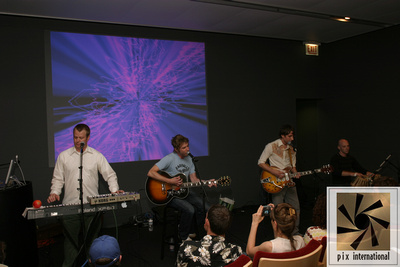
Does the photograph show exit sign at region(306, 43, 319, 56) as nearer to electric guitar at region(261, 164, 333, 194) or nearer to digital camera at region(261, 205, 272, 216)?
electric guitar at region(261, 164, 333, 194)

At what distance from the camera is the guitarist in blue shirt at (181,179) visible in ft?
13.3

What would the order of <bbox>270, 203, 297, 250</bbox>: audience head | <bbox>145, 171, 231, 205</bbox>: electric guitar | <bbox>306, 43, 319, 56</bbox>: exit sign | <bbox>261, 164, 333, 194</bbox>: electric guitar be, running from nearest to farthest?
1. <bbox>270, 203, 297, 250</bbox>: audience head
2. <bbox>145, 171, 231, 205</bbox>: electric guitar
3. <bbox>261, 164, 333, 194</bbox>: electric guitar
4. <bbox>306, 43, 319, 56</bbox>: exit sign

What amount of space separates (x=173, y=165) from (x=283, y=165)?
170 cm

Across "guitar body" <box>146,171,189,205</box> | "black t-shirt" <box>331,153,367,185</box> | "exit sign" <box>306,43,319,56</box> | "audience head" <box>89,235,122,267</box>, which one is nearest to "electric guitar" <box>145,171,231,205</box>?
"guitar body" <box>146,171,189,205</box>

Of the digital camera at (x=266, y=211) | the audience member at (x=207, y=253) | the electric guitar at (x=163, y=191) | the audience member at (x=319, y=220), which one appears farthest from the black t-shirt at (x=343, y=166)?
the audience member at (x=207, y=253)

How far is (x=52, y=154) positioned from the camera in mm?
5031

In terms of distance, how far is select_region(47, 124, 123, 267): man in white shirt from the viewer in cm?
348

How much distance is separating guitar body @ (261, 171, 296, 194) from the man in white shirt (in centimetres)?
231

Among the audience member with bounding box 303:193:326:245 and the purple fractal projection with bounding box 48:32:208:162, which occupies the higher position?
the purple fractal projection with bounding box 48:32:208:162

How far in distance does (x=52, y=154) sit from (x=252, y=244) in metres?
3.70

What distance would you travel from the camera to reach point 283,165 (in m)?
4.96

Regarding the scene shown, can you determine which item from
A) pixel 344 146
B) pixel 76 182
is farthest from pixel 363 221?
pixel 344 146

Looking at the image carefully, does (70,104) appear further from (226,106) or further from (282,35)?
(282,35)

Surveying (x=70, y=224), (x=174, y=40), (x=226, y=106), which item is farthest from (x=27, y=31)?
(x=226, y=106)
